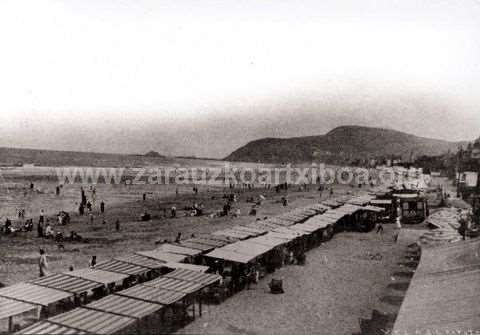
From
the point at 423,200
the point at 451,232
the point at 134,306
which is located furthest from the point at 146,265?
the point at 423,200

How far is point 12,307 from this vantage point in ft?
36.7

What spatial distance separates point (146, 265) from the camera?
15719 millimetres

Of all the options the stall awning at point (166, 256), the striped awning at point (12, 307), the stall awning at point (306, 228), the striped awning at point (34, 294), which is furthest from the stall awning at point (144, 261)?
the stall awning at point (306, 228)

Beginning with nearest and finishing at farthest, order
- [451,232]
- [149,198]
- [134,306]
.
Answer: [134,306], [451,232], [149,198]

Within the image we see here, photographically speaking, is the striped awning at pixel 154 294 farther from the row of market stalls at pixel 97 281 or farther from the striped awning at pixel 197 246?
the striped awning at pixel 197 246

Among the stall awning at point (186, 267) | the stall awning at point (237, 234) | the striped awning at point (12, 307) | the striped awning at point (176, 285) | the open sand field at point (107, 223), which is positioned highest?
the stall awning at point (237, 234)

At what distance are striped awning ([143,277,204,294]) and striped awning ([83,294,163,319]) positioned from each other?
1.34 meters

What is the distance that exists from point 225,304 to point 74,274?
5.19 metres

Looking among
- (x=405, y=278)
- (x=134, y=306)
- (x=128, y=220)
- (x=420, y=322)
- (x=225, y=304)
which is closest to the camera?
(x=420, y=322)

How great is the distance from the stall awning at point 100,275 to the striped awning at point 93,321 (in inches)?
117

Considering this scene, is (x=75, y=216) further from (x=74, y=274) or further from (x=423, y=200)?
(x=423, y=200)

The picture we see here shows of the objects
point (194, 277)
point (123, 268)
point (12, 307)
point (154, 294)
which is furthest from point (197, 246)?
point (12, 307)

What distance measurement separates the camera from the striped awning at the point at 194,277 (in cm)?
1387

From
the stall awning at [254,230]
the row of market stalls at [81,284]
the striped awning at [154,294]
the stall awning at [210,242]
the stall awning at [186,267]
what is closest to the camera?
the row of market stalls at [81,284]
